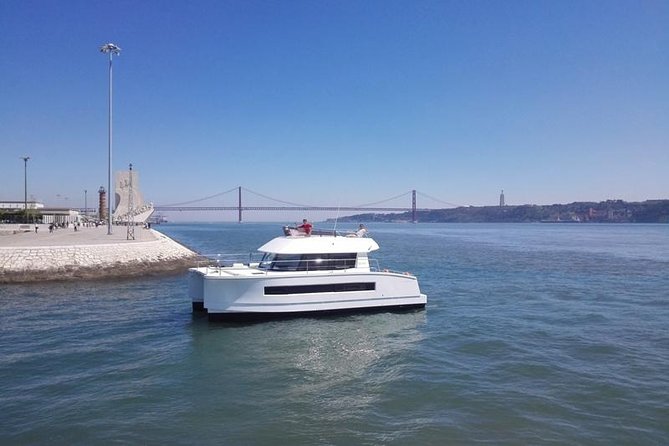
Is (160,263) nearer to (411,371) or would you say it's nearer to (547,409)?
(411,371)

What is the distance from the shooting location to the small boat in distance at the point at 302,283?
1706 cm

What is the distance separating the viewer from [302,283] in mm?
17828

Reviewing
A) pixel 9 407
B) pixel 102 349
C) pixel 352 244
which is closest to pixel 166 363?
pixel 102 349

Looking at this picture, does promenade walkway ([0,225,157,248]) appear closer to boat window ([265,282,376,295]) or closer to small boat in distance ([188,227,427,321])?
small boat in distance ([188,227,427,321])

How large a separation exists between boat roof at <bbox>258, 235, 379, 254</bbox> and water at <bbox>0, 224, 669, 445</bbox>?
9.18 feet

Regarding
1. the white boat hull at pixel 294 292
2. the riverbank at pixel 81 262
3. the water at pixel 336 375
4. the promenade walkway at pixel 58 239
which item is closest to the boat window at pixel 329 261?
the white boat hull at pixel 294 292

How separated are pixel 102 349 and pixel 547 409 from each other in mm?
11871

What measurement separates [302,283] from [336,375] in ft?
19.8

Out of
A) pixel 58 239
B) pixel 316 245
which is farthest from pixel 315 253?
pixel 58 239

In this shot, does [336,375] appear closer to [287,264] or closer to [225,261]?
[287,264]

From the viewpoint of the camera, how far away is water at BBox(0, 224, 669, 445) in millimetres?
9039

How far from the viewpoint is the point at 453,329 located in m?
17.2

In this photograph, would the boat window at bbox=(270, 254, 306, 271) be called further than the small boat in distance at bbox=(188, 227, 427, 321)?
Yes

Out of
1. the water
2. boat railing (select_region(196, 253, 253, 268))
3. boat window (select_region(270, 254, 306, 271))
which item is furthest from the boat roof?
the water
